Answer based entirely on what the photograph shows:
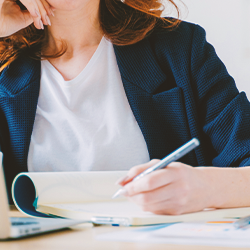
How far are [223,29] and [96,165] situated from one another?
1500mm

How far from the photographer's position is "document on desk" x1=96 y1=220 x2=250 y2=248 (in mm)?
341

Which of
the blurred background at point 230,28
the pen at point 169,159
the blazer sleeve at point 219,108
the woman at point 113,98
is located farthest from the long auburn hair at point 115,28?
the blurred background at point 230,28

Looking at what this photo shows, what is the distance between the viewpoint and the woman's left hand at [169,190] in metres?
0.44

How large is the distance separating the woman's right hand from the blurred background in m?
1.24

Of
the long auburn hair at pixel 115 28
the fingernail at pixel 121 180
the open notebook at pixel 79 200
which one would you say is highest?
the long auburn hair at pixel 115 28

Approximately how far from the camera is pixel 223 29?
6.50 feet

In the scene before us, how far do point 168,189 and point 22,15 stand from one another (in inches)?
29.3

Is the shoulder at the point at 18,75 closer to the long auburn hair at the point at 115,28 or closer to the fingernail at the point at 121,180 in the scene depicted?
the long auburn hair at the point at 115,28

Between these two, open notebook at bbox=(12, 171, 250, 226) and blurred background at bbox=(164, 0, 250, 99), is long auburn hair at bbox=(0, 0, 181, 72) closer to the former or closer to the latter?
open notebook at bbox=(12, 171, 250, 226)

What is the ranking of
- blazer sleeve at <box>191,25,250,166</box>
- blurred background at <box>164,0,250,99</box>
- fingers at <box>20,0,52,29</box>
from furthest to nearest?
blurred background at <box>164,0,250,99</box>, fingers at <box>20,0,52,29</box>, blazer sleeve at <box>191,25,250,166</box>

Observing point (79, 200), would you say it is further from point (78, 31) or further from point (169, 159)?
point (78, 31)

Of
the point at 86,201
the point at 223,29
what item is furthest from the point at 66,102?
the point at 223,29

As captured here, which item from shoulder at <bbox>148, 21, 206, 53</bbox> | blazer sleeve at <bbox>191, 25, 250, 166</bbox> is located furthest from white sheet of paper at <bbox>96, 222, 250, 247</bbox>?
shoulder at <bbox>148, 21, 206, 53</bbox>

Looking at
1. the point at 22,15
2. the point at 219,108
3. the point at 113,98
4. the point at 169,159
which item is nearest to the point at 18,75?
the point at 22,15
